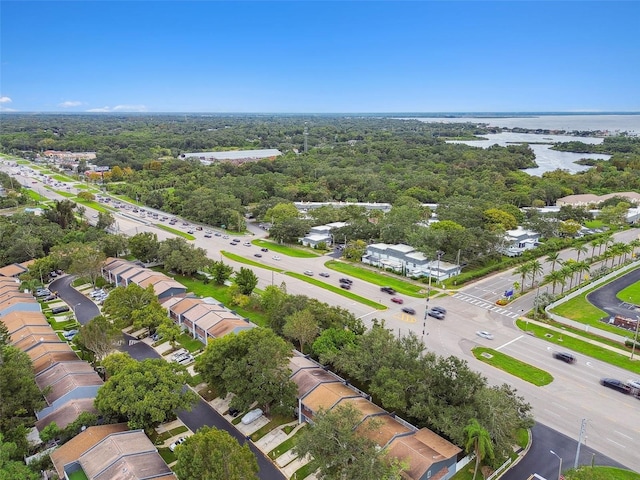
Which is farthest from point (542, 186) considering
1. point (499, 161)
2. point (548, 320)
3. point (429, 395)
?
point (429, 395)

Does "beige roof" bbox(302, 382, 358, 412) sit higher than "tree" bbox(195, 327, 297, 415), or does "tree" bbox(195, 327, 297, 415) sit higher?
"tree" bbox(195, 327, 297, 415)

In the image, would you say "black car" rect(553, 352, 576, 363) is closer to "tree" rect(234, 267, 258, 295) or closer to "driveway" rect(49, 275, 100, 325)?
"tree" rect(234, 267, 258, 295)

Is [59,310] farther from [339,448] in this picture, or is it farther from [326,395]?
[339,448]

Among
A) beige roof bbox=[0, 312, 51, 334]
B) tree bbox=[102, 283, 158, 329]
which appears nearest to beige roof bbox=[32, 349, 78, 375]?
tree bbox=[102, 283, 158, 329]

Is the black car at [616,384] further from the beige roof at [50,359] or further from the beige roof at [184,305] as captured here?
the beige roof at [50,359]

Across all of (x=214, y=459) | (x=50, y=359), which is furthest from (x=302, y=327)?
(x=50, y=359)

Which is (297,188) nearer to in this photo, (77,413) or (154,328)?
(154,328)
